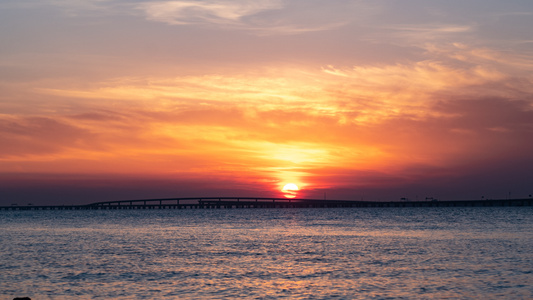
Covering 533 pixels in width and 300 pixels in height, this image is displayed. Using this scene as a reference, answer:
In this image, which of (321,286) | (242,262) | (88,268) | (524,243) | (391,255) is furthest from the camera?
(524,243)

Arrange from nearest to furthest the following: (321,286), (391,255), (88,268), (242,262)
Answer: (321,286)
(88,268)
(242,262)
(391,255)

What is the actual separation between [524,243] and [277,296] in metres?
42.3

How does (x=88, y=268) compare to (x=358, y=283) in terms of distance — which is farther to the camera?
(x=88, y=268)

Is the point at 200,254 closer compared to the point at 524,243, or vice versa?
the point at 200,254

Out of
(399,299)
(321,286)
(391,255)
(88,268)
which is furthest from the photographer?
(391,255)

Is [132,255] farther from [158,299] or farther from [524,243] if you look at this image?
[524,243]

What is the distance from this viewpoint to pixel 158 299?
31922mm

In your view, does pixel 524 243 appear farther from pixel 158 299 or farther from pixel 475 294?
pixel 158 299

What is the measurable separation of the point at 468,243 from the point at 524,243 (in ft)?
19.2

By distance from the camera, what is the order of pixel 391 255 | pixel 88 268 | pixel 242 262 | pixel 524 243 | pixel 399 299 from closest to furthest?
pixel 399 299 < pixel 88 268 < pixel 242 262 < pixel 391 255 < pixel 524 243

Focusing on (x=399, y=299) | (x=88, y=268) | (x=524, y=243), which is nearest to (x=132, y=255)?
(x=88, y=268)

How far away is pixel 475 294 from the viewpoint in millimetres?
32281

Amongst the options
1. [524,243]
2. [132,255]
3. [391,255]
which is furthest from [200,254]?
[524,243]

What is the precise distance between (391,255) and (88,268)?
87.8 ft
